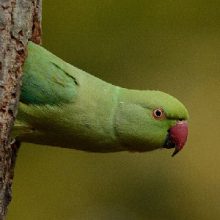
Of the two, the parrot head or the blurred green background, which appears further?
the blurred green background

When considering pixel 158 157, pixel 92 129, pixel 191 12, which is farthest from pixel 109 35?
pixel 92 129

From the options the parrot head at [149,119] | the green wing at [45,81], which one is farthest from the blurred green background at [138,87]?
the green wing at [45,81]

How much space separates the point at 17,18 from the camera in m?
3.57

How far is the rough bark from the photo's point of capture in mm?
3518

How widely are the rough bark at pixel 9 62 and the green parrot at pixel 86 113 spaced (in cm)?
9

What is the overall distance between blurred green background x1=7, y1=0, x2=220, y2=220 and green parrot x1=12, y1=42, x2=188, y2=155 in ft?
7.74

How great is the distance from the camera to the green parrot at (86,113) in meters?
3.66

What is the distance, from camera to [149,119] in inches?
156

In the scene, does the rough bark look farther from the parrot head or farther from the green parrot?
the parrot head

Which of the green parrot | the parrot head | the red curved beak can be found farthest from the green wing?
the red curved beak

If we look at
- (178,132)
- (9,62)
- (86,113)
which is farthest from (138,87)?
(9,62)

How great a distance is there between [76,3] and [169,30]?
103cm

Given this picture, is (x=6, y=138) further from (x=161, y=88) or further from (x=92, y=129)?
(x=161, y=88)

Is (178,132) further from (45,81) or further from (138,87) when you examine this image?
(138,87)
